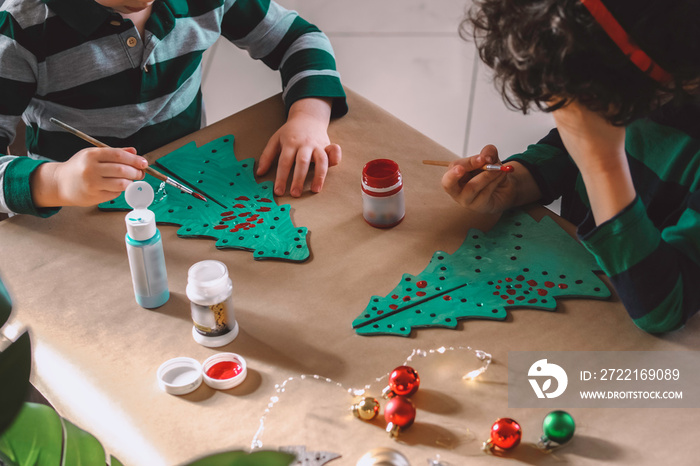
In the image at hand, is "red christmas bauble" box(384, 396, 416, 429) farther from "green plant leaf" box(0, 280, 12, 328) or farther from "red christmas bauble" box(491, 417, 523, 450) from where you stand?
"green plant leaf" box(0, 280, 12, 328)

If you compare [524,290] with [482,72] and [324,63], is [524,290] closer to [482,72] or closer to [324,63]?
[324,63]

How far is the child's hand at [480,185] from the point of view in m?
1.00

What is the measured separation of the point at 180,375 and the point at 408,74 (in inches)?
71.8

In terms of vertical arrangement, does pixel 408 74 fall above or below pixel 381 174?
below

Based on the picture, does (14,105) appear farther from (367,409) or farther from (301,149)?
(367,409)

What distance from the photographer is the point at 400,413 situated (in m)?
0.72

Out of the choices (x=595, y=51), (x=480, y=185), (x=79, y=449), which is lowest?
(x=480, y=185)

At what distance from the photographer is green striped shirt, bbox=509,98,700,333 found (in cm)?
82

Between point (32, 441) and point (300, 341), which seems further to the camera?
point (300, 341)

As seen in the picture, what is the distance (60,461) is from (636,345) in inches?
25.3

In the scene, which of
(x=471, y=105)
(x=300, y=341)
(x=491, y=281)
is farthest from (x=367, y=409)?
(x=471, y=105)

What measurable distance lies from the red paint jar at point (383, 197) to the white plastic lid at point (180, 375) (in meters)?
0.33

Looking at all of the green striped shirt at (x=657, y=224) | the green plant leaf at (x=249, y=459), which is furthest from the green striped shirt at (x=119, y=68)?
the green plant leaf at (x=249, y=459)

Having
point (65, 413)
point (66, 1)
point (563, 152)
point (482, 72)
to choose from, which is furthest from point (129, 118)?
point (482, 72)
